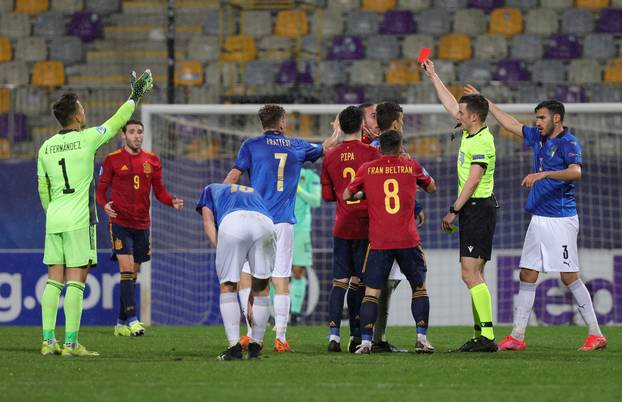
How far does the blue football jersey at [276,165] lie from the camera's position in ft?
32.6

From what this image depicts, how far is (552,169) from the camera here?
10.3m

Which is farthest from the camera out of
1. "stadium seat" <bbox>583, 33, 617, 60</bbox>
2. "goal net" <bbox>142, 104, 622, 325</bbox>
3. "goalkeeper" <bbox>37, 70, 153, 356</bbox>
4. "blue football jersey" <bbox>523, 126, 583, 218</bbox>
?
"stadium seat" <bbox>583, 33, 617, 60</bbox>

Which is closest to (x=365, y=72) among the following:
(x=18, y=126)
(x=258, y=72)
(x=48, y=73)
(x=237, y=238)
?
(x=258, y=72)

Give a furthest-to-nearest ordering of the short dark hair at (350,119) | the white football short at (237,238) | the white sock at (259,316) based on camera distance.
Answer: the short dark hair at (350,119) < the white sock at (259,316) < the white football short at (237,238)

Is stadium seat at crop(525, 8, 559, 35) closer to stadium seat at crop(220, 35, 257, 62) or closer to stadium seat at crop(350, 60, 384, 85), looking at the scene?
stadium seat at crop(350, 60, 384, 85)

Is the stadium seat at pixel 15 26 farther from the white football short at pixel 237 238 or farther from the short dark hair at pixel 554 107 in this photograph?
the white football short at pixel 237 238

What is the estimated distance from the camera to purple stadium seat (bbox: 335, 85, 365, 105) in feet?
60.2

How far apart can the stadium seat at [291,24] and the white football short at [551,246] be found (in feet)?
39.1

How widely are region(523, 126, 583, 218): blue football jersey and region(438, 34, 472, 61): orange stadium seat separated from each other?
1107 centimetres

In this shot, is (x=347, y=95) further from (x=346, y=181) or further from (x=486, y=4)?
(x=346, y=181)

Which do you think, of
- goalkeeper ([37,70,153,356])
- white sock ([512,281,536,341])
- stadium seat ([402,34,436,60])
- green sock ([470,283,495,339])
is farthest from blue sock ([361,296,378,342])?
stadium seat ([402,34,436,60])

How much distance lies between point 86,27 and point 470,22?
7.16m

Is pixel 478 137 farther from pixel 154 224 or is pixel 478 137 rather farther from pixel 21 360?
pixel 154 224

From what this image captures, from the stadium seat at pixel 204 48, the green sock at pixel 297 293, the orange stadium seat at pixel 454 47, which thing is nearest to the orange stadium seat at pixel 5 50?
the stadium seat at pixel 204 48
